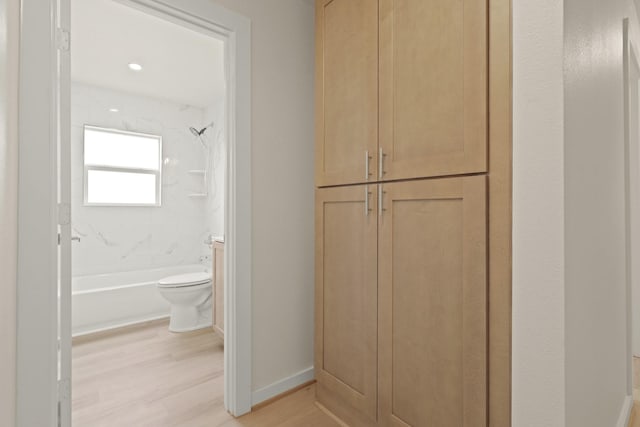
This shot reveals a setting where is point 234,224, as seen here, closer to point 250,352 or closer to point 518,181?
point 250,352

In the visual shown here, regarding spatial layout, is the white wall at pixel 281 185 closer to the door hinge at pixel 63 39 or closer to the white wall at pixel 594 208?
the door hinge at pixel 63 39

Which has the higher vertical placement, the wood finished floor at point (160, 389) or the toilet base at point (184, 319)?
the toilet base at point (184, 319)

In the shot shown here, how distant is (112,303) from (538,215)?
139 inches

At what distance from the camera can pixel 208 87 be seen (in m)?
3.49

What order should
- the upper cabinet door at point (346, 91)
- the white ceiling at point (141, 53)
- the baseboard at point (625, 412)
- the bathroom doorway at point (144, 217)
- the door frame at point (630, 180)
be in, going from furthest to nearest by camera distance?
the white ceiling at point (141, 53), the bathroom doorway at point (144, 217), the door frame at point (630, 180), the baseboard at point (625, 412), the upper cabinet door at point (346, 91)

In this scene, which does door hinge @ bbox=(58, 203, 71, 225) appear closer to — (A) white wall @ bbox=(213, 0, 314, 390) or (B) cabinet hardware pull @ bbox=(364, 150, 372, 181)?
(A) white wall @ bbox=(213, 0, 314, 390)

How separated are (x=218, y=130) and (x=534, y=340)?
154 inches

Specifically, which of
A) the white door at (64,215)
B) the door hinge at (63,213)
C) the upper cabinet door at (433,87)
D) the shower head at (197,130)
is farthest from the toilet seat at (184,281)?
the upper cabinet door at (433,87)

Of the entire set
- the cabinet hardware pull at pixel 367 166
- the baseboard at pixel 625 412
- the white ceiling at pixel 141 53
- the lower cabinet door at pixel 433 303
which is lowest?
the baseboard at pixel 625 412

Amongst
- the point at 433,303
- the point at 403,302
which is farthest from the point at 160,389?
the point at 433,303

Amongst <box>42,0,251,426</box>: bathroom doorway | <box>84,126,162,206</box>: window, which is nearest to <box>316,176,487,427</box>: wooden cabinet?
<box>42,0,251,426</box>: bathroom doorway

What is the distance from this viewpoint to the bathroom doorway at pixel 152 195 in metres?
1.59

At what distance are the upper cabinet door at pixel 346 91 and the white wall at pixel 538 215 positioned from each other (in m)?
0.61

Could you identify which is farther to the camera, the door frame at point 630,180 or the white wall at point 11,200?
the door frame at point 630,180
